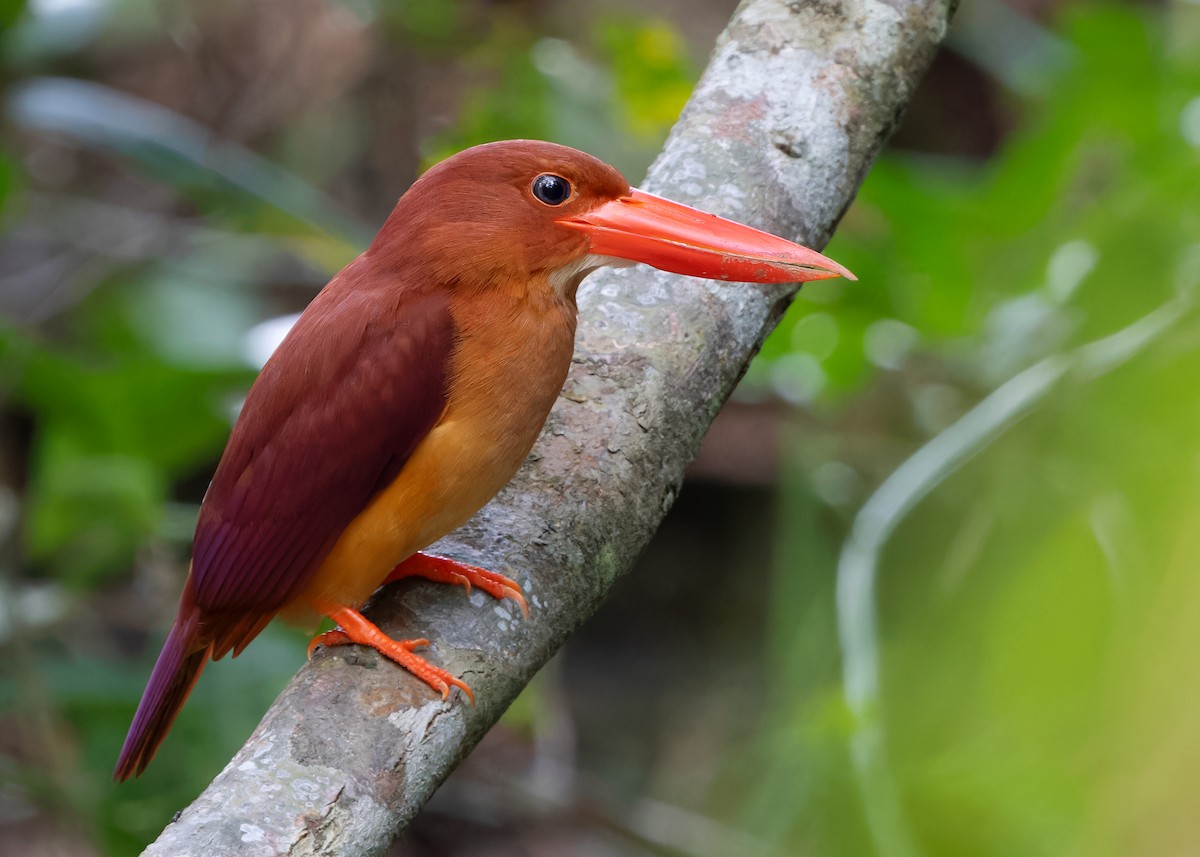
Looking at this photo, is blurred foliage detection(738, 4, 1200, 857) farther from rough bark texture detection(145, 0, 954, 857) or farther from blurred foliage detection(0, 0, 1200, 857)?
rough bark texture detection(145, 0, 954, 857)

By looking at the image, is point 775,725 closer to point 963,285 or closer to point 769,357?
point 769,357

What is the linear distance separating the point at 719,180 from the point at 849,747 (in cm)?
87

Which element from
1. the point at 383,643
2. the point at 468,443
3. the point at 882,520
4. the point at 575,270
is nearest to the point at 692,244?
the point at 575,270

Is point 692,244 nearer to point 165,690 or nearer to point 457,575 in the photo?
point 457,575

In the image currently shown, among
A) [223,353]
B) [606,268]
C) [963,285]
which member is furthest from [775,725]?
[223,353]

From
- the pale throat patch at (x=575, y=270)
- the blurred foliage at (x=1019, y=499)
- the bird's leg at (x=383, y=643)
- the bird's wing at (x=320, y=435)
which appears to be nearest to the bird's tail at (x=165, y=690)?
the bird's wing at (x=320, y=435)

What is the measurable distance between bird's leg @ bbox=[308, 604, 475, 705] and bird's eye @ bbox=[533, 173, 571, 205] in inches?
22.5

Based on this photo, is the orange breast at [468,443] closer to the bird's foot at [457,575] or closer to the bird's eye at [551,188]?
the bird's foot at [457,575]

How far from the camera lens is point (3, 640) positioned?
2533mm

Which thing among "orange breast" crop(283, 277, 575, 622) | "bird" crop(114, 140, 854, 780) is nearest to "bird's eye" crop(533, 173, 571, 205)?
"bird" crop(114, 140, 854, 780)

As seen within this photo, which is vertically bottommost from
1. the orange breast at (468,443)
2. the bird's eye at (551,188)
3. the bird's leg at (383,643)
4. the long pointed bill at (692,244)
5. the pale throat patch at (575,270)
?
the bird's leg at (383,643)

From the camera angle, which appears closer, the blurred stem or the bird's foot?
the bird's foot

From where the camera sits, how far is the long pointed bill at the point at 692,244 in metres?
1.39

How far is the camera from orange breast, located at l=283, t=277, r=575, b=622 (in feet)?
4.56
